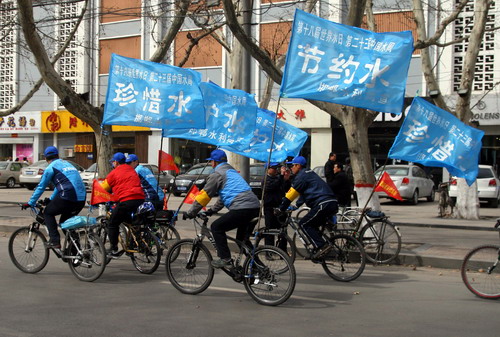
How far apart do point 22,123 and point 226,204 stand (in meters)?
34.6

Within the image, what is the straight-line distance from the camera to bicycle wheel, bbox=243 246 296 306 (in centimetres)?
628

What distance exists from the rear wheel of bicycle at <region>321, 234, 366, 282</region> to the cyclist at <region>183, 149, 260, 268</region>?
1.60 meters

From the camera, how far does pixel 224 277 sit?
8.07 m

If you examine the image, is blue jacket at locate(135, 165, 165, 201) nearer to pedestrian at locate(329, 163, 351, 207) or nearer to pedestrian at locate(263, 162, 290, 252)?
pedestrian at locate(263, 162, 290, 252)

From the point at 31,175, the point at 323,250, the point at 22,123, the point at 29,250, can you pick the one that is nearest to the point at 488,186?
the point at 323,250

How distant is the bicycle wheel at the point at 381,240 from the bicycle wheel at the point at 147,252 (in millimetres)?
3358

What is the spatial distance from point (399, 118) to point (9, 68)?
24.6m

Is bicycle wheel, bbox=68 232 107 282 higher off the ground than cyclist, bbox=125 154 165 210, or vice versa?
cyclist, bbox=125 154 165 210

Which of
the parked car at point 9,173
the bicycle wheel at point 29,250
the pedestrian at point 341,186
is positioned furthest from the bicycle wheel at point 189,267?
the parked car at point 9,173

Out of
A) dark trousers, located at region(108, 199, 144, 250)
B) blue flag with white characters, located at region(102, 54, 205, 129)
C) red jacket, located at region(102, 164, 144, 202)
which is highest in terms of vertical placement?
blue flag with white characters, located at region(102, 54, 205, 129)

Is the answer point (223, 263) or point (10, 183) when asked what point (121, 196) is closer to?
point (223, 263)

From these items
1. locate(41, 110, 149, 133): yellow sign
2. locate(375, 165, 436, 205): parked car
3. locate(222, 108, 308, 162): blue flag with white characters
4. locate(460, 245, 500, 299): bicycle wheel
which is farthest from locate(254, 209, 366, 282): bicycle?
locate(41, 110, 149, 133): yellow sign

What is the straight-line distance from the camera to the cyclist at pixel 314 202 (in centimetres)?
802

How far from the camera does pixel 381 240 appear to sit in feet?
30.9
